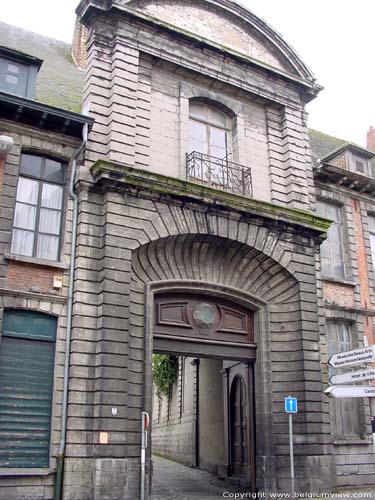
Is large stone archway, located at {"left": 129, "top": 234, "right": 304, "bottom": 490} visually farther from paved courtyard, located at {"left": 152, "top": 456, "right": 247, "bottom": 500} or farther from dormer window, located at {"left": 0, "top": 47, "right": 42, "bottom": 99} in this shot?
dormer window, located at {"left": 0, "top": 47, "right": 42, "bottom": 99}

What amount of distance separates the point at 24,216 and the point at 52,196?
2.49 feet

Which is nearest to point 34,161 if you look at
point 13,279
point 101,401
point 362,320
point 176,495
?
point 13,279

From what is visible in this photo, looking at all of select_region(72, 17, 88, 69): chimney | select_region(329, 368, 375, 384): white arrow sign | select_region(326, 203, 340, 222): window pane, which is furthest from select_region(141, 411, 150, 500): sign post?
select_region(72, 17, 88, 69): chimney

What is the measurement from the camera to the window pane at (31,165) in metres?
11.9

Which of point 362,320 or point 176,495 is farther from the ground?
point 362,320

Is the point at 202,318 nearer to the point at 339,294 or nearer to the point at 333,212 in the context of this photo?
the point at 339,294

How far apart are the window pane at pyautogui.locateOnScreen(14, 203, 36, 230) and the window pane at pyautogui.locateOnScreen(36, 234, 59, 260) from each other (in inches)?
12.8

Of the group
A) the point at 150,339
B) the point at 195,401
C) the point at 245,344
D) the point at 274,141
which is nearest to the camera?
the point at 150,339

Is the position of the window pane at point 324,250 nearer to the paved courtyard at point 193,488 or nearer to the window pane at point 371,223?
the window pane at point 371,223

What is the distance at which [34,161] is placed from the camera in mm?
12109

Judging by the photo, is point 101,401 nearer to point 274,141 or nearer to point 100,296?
point 100,296

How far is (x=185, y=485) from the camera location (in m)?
15.3

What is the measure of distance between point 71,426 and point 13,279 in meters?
2.93

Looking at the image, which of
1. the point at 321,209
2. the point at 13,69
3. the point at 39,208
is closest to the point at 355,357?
the point at 39,208
